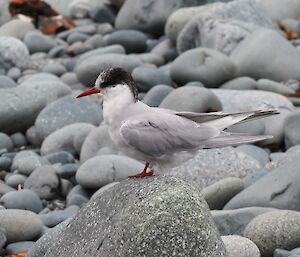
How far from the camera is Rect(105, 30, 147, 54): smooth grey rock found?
1333 cm

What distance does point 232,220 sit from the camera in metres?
6.27

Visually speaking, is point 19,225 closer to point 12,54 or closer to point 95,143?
point 95,143

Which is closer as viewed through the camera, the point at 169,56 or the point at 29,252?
the point at 29,252

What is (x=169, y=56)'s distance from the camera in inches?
508

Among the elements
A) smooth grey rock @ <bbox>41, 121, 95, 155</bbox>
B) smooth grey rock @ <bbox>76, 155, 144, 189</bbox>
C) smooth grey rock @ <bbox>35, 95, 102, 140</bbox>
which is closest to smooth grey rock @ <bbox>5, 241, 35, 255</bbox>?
smooth grey rock @ <bbox>76, 155, 144, 189</bbox>

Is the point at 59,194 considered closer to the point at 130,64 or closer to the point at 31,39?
the point at 130,64

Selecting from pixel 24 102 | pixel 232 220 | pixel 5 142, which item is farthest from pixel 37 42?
pixel 232 220

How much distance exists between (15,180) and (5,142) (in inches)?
48.9

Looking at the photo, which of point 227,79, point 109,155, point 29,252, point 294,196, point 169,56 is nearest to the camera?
point 29,252

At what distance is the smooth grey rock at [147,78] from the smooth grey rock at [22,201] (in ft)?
11.5

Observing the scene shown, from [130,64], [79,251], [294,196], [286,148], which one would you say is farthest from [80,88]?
[79,251]

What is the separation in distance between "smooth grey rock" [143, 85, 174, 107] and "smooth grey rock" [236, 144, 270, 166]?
144cm

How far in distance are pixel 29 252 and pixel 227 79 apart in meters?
5.62

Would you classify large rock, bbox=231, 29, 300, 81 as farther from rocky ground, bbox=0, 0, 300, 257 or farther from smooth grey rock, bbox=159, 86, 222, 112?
smooth grey rock, bbox=159, 86, 222, 112
